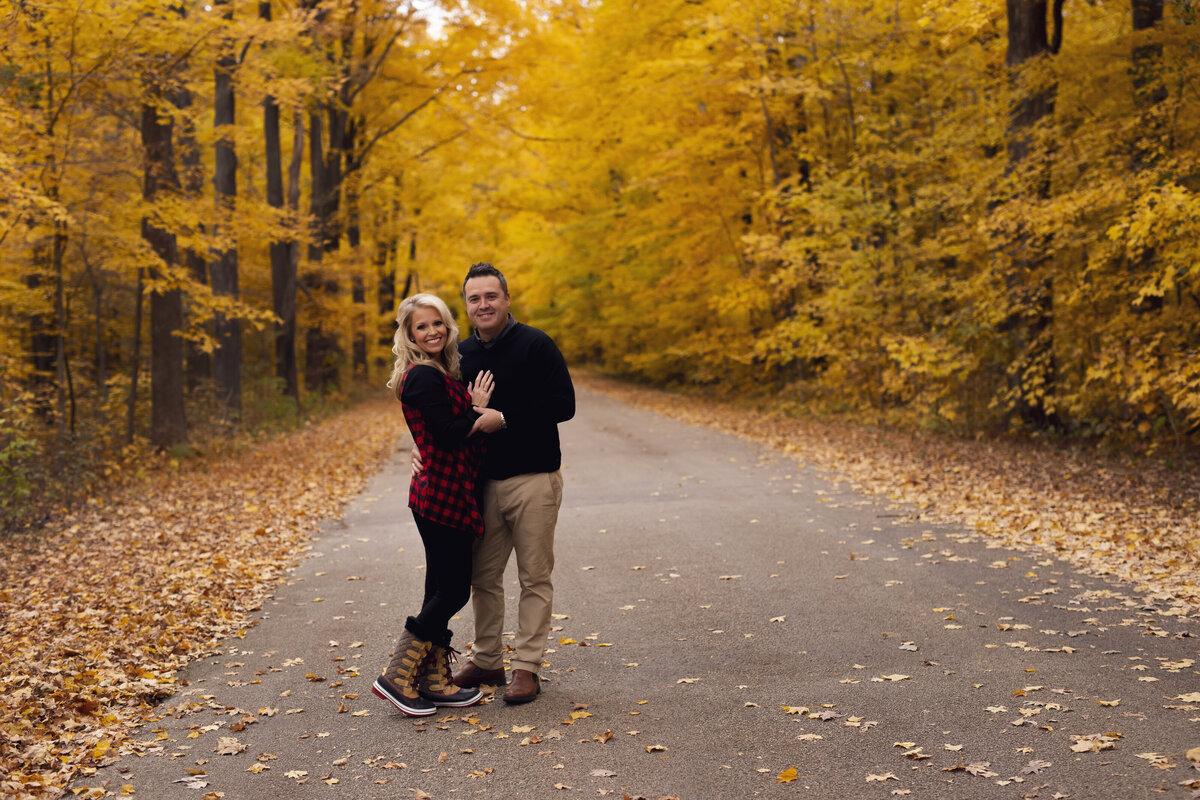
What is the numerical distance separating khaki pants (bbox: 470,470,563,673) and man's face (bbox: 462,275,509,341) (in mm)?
814

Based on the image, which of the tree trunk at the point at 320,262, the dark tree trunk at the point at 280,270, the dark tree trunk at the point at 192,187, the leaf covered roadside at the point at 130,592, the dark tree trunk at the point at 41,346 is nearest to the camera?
the leaf covered roadside at the point at 130,592

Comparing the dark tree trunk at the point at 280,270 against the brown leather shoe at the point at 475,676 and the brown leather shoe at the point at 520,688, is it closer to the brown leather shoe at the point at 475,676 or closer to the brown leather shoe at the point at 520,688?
the brown leather shoe at the point at 475,676

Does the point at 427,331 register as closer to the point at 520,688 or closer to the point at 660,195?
the point at 520,688

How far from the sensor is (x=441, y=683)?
502cm

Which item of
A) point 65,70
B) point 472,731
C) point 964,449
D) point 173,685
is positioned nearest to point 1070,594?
point 472,731

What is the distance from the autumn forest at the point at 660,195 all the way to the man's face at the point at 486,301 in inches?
249

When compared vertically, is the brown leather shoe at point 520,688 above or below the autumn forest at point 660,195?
below

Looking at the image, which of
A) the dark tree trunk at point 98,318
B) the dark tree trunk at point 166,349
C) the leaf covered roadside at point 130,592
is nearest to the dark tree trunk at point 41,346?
the dark tree trunk at point 98,318

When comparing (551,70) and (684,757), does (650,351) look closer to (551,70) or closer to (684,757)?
(551,70)

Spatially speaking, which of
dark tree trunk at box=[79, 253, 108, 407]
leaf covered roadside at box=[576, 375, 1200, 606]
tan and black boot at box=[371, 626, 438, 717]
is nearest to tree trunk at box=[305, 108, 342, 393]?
dark tree trunk at box=[79, 253, 108, 407]

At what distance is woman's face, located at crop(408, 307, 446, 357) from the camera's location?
4801 mm

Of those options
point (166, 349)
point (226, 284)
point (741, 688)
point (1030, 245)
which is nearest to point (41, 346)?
point (226, 284)

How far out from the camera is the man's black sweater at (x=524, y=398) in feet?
16.4

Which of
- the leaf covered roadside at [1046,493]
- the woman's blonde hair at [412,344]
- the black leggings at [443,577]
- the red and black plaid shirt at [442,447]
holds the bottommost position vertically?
the leaf covered roadside at [1046,493]
